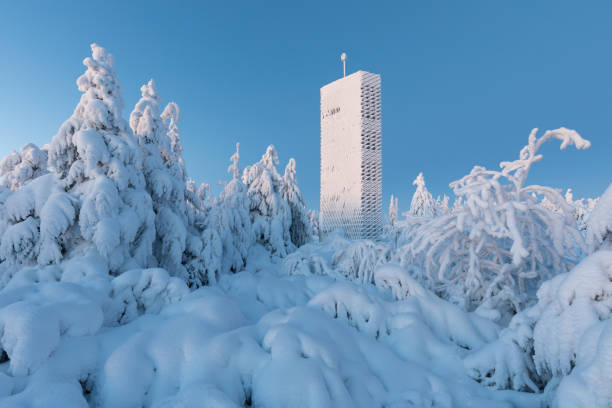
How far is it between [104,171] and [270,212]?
337 inches

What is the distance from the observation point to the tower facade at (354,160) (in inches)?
1072

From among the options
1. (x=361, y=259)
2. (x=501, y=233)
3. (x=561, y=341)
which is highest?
(x=501, y=233)

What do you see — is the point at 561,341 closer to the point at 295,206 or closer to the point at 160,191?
the point at 160,191

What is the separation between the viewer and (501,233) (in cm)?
565

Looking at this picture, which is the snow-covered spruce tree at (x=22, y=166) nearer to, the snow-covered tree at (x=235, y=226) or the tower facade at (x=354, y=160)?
the snow-covered tree at (x=235, y=226)

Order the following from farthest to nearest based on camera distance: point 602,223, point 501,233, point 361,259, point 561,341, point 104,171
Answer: point 361,259
point 104,171
point 501,233
point 602,223
point 561,341

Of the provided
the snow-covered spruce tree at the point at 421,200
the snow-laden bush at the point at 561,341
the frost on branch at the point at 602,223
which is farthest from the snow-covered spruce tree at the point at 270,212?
the snow-covered spruce tree at the point at 421,200

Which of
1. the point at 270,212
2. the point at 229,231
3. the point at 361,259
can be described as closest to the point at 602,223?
the point at 361,259

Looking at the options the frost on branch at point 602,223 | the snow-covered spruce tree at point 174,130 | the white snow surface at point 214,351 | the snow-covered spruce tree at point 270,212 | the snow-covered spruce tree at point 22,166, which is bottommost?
the white snow surface at point 214,351

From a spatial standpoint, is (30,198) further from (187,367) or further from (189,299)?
(187,367)

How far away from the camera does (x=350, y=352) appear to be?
4359 mm

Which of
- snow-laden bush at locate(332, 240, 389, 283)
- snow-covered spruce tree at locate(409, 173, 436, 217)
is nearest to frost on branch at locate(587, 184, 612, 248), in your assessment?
snow-laden bush at locate(332, 240, 389, 283)

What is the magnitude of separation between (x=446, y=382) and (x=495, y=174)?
13.3 ft

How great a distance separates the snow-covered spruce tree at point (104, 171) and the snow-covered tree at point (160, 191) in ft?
3.59
